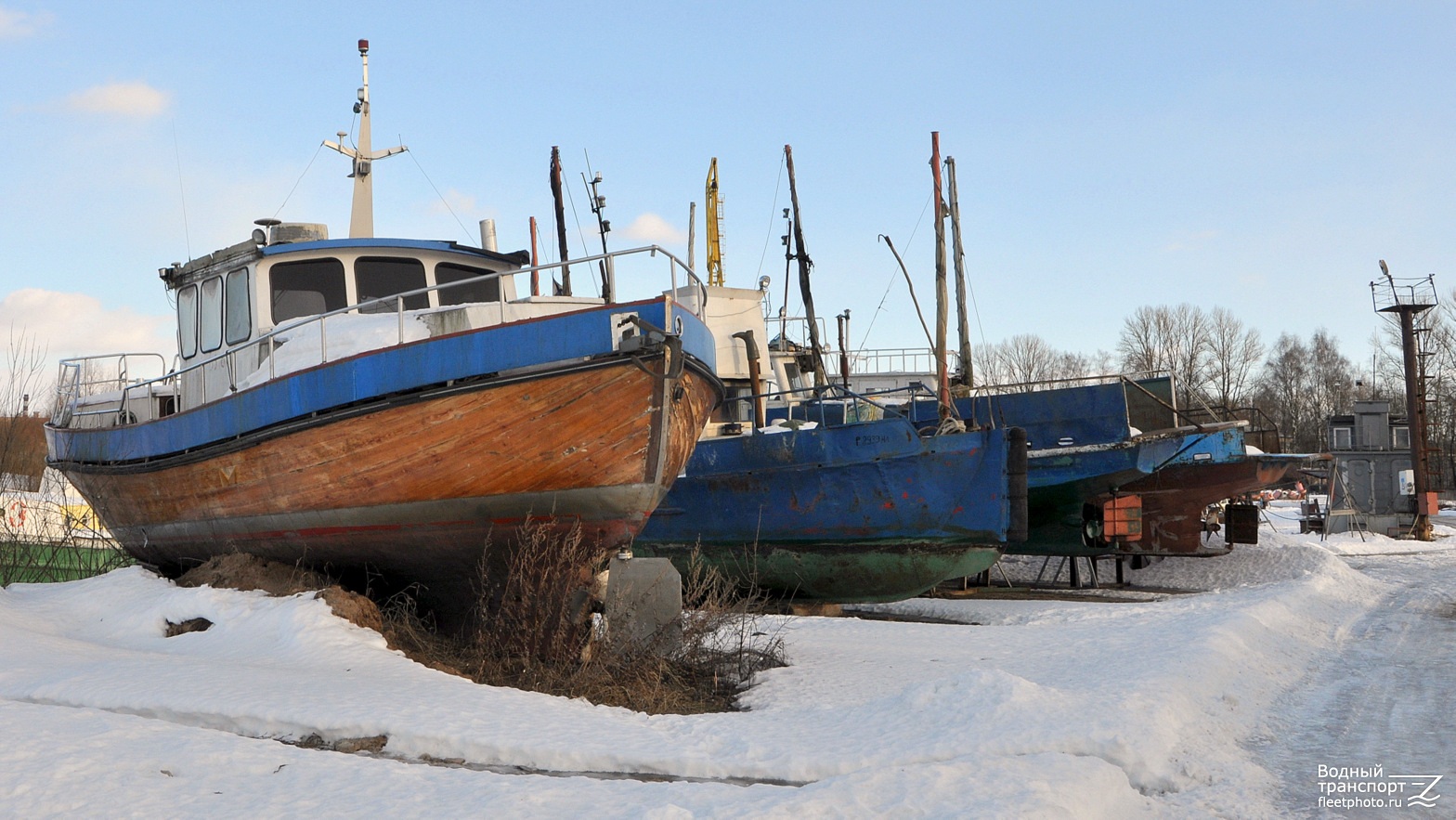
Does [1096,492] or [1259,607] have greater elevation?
[1096,492]

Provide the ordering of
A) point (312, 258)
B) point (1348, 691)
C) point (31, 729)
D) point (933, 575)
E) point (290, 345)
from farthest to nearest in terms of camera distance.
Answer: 1. point (933, 575)
2. point (312, 258)
3. point (290, 345)
4. point (1348, 691)
5. point (31, 729)

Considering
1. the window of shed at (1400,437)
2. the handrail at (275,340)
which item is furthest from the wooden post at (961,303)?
the window of shed at (1400,437)

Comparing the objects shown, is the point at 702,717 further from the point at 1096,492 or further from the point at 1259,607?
the point at 1096,492

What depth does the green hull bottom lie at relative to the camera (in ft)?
37.9

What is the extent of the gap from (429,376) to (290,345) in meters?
1.97

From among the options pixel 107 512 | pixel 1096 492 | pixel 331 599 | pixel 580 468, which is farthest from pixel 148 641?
pixel 1096 492

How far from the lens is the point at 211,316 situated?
34.2ft

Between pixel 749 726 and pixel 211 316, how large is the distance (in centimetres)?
739

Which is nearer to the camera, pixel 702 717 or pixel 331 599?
pixel 702 717

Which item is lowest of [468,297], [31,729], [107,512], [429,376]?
[31,729]

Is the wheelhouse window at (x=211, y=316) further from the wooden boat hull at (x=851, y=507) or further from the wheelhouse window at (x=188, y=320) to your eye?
the wooden boat hull at (x=851, y=507)

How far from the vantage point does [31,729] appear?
497 centimetres

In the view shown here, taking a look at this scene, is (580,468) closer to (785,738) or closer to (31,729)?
(785,738)

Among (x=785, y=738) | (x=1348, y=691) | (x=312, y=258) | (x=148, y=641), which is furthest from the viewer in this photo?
(x=312, y=258)
